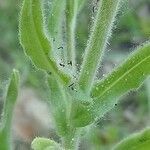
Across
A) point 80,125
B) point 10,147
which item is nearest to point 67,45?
point 80,125

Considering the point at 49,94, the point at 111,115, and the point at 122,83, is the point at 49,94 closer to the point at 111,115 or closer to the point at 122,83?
the point at 122,83

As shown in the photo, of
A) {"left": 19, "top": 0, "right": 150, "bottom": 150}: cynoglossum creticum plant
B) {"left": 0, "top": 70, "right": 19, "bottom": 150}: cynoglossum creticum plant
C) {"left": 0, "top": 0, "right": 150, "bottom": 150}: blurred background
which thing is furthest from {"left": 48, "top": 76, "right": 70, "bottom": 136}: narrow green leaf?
{"left": 0, "top": 0, "right": 150, "bottom": 150}: blurred background

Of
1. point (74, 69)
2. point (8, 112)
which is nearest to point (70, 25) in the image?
point (74, 69)

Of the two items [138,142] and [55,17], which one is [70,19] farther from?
[138,142]

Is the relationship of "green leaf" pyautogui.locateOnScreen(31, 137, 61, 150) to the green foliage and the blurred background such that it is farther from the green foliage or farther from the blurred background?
the blurred background

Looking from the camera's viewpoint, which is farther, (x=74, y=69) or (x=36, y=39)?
(x=74, y=69)

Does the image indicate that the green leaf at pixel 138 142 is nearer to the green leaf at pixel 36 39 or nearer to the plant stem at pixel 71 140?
the plant stem at pixel 71 140

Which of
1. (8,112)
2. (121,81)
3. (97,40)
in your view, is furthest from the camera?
(8,112)
